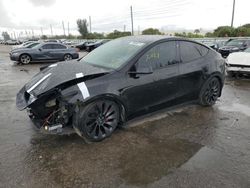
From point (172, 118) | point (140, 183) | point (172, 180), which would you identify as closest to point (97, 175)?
point (140, 183)

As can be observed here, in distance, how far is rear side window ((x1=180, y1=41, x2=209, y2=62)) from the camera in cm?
495

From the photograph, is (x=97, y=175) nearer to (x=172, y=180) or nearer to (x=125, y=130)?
(x=172, y=180)

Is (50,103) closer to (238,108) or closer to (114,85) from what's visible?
(114,85)

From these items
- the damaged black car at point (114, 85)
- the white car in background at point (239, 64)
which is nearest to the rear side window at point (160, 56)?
the damaged black car at point (114, 85)

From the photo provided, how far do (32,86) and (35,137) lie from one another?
851 millimetres

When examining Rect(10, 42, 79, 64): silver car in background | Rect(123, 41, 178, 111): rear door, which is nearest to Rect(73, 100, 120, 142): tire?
Rect(123, 41, 178, 111): rear door

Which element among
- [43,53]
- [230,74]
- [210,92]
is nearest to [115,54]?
[210,92]

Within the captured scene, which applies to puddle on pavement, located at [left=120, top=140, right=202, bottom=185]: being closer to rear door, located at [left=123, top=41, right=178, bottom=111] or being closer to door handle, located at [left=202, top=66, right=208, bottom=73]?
rear door, located at [left=123, top=41, right=178, bottom=111]

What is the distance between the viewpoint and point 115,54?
4.53 metres

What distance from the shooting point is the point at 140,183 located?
9.48 feet

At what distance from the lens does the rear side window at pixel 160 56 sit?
170 inches

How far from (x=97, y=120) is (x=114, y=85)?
2.02 ft

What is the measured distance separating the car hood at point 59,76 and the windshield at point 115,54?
0.27 metres

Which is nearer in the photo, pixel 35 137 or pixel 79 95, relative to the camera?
pixel 79 95
